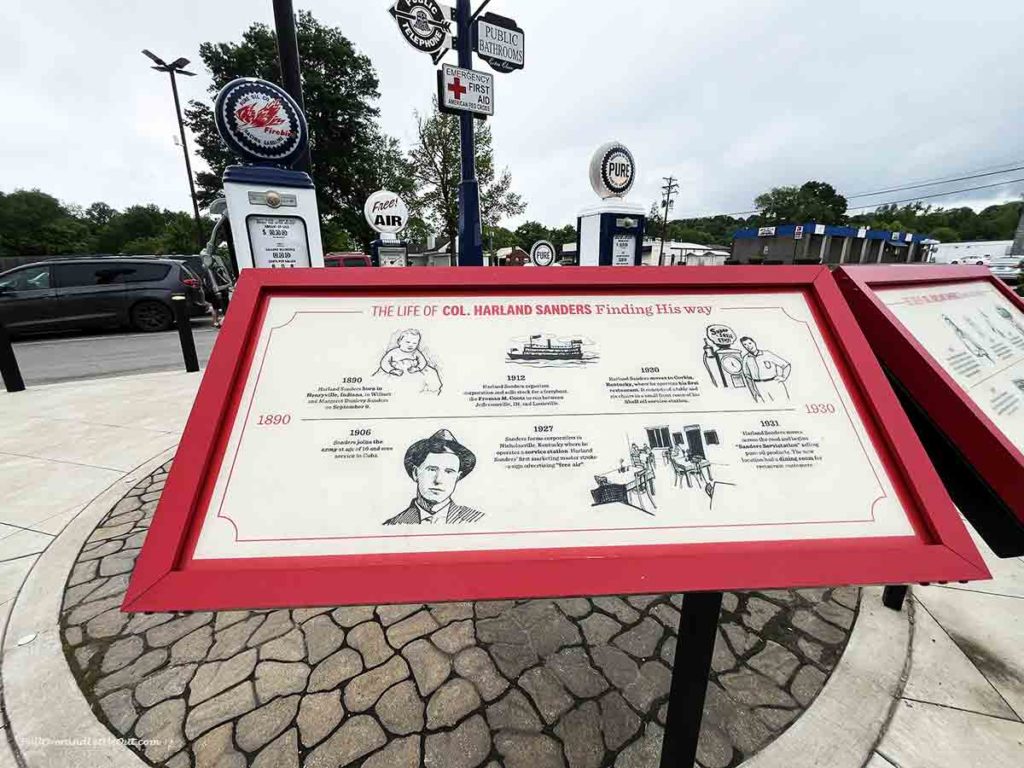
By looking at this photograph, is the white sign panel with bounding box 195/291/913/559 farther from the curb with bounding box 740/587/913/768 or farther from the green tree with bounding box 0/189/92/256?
the green tree with bounding box 0/189/92/256

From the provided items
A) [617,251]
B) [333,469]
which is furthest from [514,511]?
[617,251]

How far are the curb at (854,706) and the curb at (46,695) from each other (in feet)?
7.25

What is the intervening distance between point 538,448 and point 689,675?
75 centimetres

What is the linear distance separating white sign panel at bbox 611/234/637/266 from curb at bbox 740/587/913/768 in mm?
4890

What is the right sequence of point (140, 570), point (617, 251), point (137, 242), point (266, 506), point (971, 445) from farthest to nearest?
point (137, 242) < point (617, 251) < point (971, 445) < point (266, 506) < point (140, 570)

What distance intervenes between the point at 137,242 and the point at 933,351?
6246cm

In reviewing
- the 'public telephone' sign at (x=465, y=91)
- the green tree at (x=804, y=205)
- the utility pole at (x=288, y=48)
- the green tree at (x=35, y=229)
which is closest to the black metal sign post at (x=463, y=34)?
the 'public telephone' sign at (x=465, y=91)

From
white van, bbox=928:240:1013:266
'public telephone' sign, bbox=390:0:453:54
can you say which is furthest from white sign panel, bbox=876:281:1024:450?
white van, bbox=928:240:1013:266

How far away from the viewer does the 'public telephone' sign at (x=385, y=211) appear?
928 cm

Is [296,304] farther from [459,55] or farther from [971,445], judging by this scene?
[459,55]

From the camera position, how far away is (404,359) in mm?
1248

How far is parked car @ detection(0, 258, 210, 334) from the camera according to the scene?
873 cm

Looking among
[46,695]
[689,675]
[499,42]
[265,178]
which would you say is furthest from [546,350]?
[499,42]

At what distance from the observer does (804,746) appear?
144cm
